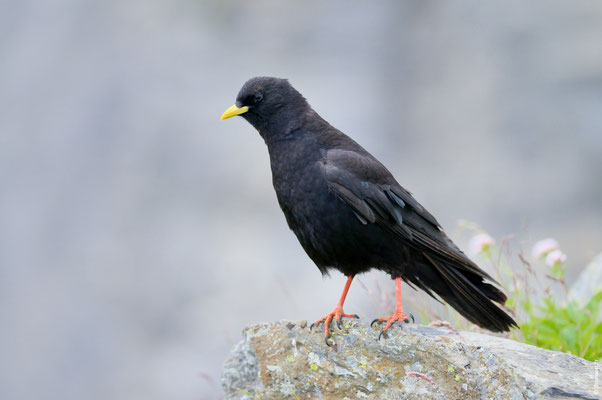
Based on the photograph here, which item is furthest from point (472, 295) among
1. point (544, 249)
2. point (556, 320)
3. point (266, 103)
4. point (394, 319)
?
point (266, 103)

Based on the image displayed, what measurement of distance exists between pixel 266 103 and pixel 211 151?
6249mm

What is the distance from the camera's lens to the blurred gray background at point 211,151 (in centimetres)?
1004

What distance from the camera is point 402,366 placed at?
12.6ft

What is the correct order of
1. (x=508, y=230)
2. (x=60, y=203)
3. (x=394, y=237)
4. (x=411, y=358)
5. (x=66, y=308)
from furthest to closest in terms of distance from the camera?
(x=60, y=203)
(x=66, y=308)
(x=508, y=230)
(x=394, y=237)
(x=411, y=358)

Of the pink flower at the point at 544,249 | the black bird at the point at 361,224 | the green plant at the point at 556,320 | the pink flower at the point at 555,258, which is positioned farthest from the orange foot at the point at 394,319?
the pink flower at the point at 544,249

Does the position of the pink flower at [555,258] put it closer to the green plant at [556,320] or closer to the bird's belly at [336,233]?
the green plant at [556,320]

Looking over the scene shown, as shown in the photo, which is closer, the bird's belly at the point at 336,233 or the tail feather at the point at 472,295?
the bird's belly at the point at 336,233

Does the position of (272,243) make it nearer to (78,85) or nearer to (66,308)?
(66,308)

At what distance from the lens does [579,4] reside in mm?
11672

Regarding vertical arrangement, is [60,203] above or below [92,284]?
above

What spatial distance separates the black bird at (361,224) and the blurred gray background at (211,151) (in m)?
4.17

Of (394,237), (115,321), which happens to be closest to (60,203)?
(115,321)

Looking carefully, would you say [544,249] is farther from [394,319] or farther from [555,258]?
[394,319]

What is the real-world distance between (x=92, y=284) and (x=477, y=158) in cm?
609
